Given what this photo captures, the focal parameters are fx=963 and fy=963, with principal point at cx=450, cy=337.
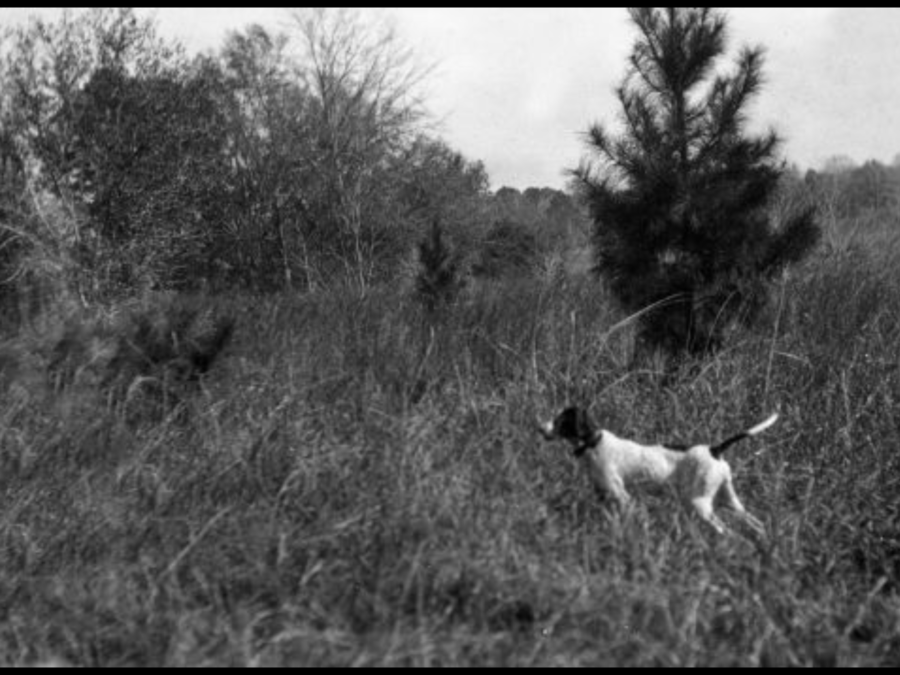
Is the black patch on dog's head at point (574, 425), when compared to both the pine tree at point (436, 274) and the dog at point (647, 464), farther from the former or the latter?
the pine tree at point (436, 274)

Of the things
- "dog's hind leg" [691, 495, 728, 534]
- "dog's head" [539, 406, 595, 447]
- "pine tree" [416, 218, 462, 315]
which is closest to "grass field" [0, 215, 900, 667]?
"dog's hind leg" [691, 495, 728, 534]

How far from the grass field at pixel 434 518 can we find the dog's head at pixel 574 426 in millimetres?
267

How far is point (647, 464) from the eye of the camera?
356cm

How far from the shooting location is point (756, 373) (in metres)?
5.57

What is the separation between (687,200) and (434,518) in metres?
3.44

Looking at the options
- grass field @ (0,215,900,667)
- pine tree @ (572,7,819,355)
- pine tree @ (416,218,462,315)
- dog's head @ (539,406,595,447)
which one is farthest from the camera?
pine tree @ (416,218,462,315)

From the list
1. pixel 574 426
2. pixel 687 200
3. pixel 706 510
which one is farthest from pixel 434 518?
pixel 687 200

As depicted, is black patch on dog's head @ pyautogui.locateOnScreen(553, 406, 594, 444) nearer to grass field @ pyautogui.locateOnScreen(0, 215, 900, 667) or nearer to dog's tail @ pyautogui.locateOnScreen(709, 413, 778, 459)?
grass field @ pyautogui.locateOnScreen(0, 215, 900, 667)

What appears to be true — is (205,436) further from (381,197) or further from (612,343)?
(381,197)

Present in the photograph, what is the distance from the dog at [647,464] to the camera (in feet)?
11.4

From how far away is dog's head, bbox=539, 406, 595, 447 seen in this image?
11.4 feet

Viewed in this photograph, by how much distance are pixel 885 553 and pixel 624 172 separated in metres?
3.19

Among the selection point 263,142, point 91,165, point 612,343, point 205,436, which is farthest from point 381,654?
point 263,142

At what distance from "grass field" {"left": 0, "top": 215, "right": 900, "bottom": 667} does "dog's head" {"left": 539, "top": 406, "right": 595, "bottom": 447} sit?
27cm
